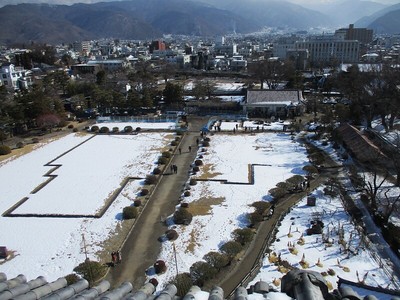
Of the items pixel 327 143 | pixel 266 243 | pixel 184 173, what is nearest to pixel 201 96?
pixel 327 143

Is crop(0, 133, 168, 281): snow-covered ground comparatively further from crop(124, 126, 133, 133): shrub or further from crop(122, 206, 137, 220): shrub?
crop(124, 126, 133, 133): shrub

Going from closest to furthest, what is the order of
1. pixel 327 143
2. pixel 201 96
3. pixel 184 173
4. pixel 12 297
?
1. pixel 12 297
2. pixel 184 173
3. pixel 327 143
4. pixel 201 96

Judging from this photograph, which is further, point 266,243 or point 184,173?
point 184,173

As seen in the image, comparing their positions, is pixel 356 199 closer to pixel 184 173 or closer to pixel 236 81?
pixel 184 173

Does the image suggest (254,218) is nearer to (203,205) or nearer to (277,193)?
(277,193)

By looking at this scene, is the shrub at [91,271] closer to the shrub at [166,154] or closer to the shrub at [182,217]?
the shrub at [182,217]

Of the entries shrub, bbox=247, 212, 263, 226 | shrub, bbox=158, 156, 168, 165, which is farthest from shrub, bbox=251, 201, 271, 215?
shrub, bbox=158, 156, 168, 165

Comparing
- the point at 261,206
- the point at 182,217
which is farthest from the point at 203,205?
the point at 261,206
